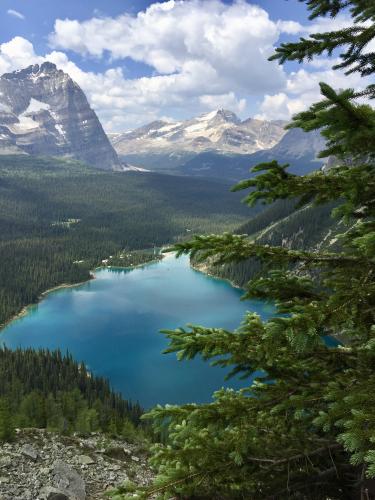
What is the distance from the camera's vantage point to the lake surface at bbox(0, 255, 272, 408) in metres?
109

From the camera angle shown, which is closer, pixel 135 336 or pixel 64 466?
pixel 64 466

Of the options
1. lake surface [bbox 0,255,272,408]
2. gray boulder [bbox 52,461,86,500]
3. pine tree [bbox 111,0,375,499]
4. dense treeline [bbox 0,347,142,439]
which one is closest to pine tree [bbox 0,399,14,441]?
dense treeline [bbox 0,347,142,439]

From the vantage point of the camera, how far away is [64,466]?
35.8 meters

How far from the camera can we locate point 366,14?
36.8 ft

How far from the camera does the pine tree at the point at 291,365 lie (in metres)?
9.42

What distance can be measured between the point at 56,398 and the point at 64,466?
2072 inches

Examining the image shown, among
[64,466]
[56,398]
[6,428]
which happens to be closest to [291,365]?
[64,466]

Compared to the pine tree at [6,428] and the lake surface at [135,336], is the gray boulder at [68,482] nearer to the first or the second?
the pine tree at [6,428]

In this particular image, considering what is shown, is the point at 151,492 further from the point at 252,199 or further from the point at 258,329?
the point at 252,199

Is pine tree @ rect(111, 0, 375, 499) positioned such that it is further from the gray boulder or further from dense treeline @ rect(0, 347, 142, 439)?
dense treeline @ rect(0, 347, 142, 439)

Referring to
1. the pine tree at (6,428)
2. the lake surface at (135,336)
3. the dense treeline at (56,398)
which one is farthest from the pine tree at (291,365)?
the lake surface at (135,336)

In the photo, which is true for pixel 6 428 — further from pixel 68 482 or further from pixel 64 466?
pixel 68 482

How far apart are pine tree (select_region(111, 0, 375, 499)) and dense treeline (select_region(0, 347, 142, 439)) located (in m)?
34.6

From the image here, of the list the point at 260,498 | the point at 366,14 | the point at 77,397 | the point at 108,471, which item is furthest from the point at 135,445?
the point at 366,14
